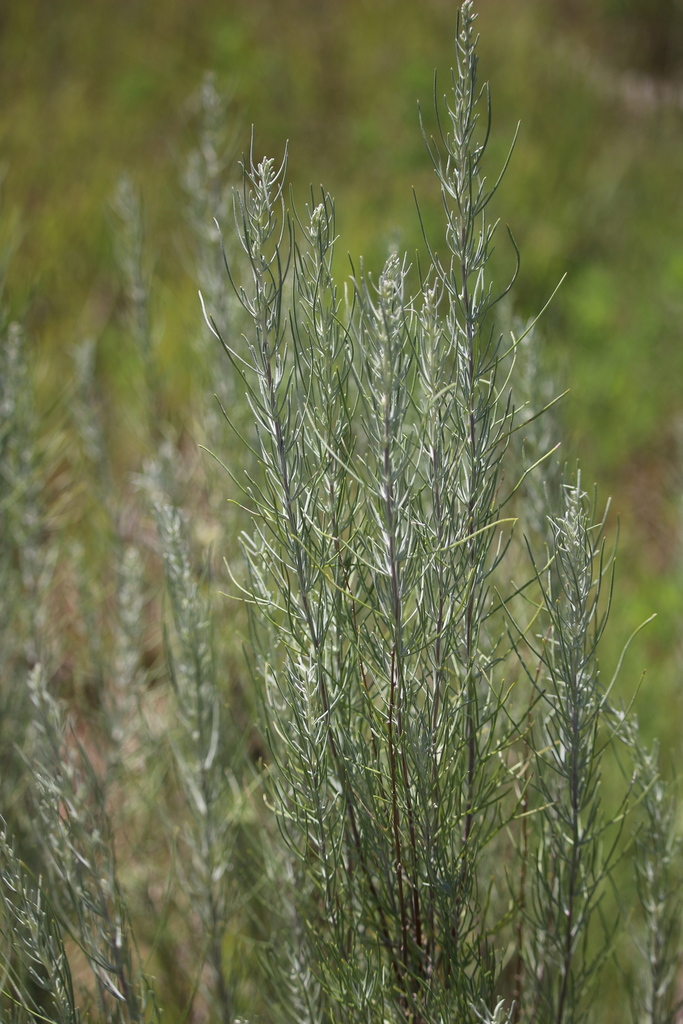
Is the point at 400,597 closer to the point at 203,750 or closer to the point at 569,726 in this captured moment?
the point at 569,726

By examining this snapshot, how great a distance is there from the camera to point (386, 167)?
9.96 feet

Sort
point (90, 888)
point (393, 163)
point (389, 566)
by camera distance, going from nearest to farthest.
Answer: point (389, 566)
point (90, 888)
point (393, 163)

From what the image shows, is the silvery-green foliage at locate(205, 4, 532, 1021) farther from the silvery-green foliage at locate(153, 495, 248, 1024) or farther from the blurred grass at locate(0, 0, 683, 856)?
the blurred grass at locate(0, 0, 683, 856)

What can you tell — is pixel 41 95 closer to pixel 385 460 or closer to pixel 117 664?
pixel 117 664

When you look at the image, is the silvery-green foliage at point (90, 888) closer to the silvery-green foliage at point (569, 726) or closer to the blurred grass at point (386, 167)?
the silvery-green foliage at point (569, 726)

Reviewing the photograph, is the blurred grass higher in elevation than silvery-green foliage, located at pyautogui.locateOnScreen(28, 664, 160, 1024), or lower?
higher

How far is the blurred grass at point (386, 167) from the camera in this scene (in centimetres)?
207

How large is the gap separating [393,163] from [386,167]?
0.05m

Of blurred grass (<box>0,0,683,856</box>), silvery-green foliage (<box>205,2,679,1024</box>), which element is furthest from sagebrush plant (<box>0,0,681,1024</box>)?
blurred grass (<box>0,0,683,856</box>)

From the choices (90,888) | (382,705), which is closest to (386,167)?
(382,705)

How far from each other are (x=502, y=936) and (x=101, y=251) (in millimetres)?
2429

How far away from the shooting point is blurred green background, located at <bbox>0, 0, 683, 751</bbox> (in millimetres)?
2113

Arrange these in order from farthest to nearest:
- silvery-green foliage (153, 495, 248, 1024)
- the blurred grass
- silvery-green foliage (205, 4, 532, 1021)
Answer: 1. the blurred grass
2. silvery-green foliage (153, 495, 248, 1024)
3. silvery-green foliage (205, 4, 532, 1021)

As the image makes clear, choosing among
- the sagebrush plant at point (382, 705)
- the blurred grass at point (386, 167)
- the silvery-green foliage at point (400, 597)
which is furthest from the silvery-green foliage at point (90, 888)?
the blurred grass at point (386, 167)
